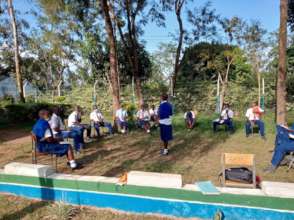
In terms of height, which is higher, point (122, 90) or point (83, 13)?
point (83, 13)

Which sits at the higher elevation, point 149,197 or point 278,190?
point 278,190

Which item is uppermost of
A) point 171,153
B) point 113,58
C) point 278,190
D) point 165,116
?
point 113,58

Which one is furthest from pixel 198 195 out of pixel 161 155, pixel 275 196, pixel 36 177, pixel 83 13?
pixel 83 13

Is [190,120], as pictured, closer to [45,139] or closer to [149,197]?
[45,139]

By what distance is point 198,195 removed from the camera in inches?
124

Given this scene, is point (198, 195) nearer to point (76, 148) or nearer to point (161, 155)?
point (161, 155)

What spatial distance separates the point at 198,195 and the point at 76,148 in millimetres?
4087

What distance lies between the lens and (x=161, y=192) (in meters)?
3.28

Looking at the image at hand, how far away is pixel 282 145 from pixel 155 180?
8.74 feet

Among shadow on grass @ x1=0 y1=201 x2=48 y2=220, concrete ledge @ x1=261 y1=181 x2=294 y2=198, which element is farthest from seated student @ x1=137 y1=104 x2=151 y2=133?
concrete ledge @ x1=261 y1=181 x2=294 y2=198

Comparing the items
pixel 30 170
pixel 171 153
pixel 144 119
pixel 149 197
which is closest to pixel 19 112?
pixel 144 119

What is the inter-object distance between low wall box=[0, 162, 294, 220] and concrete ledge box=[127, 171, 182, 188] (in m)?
0.05

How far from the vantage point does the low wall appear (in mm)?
2998

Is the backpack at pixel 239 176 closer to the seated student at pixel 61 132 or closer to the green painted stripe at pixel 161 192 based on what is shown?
the green painted stripe at pixel 161 192
